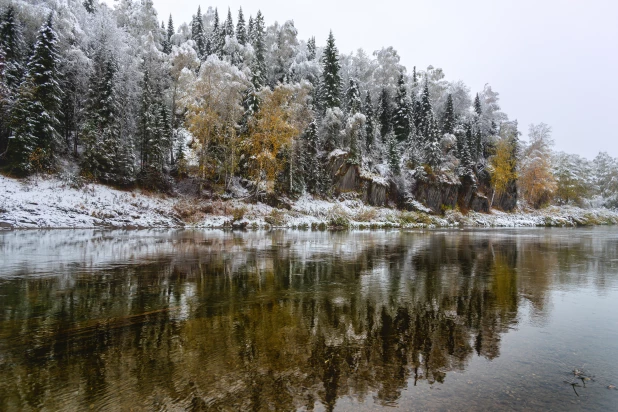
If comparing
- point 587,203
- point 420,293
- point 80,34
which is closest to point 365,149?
point 80,34

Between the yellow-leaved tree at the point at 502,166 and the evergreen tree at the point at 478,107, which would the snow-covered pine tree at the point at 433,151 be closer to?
the yellow-leaved tree at the point at 502,166

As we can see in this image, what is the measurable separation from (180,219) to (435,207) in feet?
125

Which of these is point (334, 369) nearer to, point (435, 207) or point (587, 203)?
point (435, 207)

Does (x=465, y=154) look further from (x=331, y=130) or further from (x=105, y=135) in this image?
(x=105, y=135)

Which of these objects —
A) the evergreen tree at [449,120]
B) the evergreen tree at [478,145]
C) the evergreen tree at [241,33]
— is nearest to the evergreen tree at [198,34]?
the evergreen tree at [241,33]

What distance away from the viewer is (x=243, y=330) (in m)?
4.63

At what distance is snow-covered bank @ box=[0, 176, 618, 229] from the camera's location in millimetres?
23406

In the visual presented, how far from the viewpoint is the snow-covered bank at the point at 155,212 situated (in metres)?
23.4

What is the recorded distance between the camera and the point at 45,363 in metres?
3.50

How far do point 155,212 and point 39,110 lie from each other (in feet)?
40.8

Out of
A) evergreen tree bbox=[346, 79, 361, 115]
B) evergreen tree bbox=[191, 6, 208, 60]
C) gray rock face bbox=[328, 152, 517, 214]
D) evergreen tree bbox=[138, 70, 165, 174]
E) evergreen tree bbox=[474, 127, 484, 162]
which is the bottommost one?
gray rock face bbox=[328, 152, 517, 214]

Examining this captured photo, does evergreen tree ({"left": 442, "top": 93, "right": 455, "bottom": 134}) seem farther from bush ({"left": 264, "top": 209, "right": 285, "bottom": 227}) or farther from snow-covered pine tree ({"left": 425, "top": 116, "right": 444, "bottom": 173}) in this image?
bush ({"left": 264, "top": 209, "right": 285, "bottom": 227})

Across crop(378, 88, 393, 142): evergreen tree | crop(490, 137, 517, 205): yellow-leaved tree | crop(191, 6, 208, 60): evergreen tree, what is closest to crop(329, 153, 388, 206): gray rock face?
crop(378, 88, 393, 142): evergreen tree

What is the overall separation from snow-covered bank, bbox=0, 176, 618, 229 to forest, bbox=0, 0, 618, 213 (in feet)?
6.05
